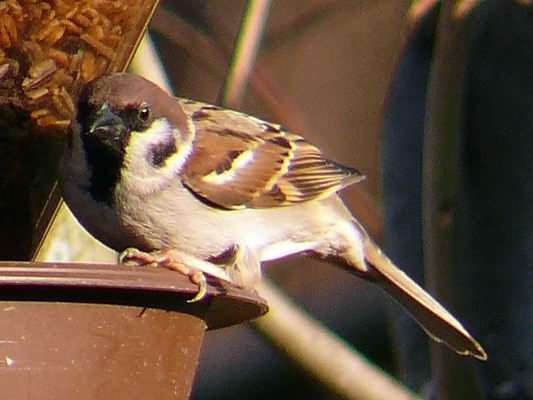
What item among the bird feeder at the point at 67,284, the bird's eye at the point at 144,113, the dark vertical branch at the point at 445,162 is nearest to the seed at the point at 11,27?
the bird feeder at the point at 67,284

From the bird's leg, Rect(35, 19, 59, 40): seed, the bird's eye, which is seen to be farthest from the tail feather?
Rect(35, 19, 59, 40): seed

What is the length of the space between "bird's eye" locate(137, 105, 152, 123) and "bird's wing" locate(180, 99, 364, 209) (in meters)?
0.16

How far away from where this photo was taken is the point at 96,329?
2.73 meters

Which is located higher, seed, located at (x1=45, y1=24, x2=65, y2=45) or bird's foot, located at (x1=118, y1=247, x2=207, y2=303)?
seed, located at (x1=45, y1=24, x2=65, y2=45)

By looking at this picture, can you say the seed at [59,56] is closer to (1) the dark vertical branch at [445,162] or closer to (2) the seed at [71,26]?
(2) the seed at [71,26]

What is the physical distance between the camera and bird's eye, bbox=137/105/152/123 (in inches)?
133

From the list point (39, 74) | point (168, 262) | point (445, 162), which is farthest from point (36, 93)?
point (445, 162)

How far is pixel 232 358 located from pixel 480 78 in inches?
173

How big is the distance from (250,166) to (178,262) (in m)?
0.74

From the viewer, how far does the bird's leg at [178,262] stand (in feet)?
9.35

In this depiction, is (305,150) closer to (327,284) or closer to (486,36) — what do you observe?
(486,36)

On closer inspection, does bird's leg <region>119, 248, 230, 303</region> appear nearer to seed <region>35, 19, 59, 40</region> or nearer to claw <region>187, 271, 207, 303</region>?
claw <region>187, 271, 207, 303</region>

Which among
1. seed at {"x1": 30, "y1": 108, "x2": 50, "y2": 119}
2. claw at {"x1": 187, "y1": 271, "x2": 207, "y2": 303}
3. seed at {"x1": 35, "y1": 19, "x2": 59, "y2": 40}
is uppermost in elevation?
seed at {"x1": 35, "y1": 19, "x2": 59, "y2": 40}

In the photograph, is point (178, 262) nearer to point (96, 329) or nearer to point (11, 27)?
point (96, 329)
